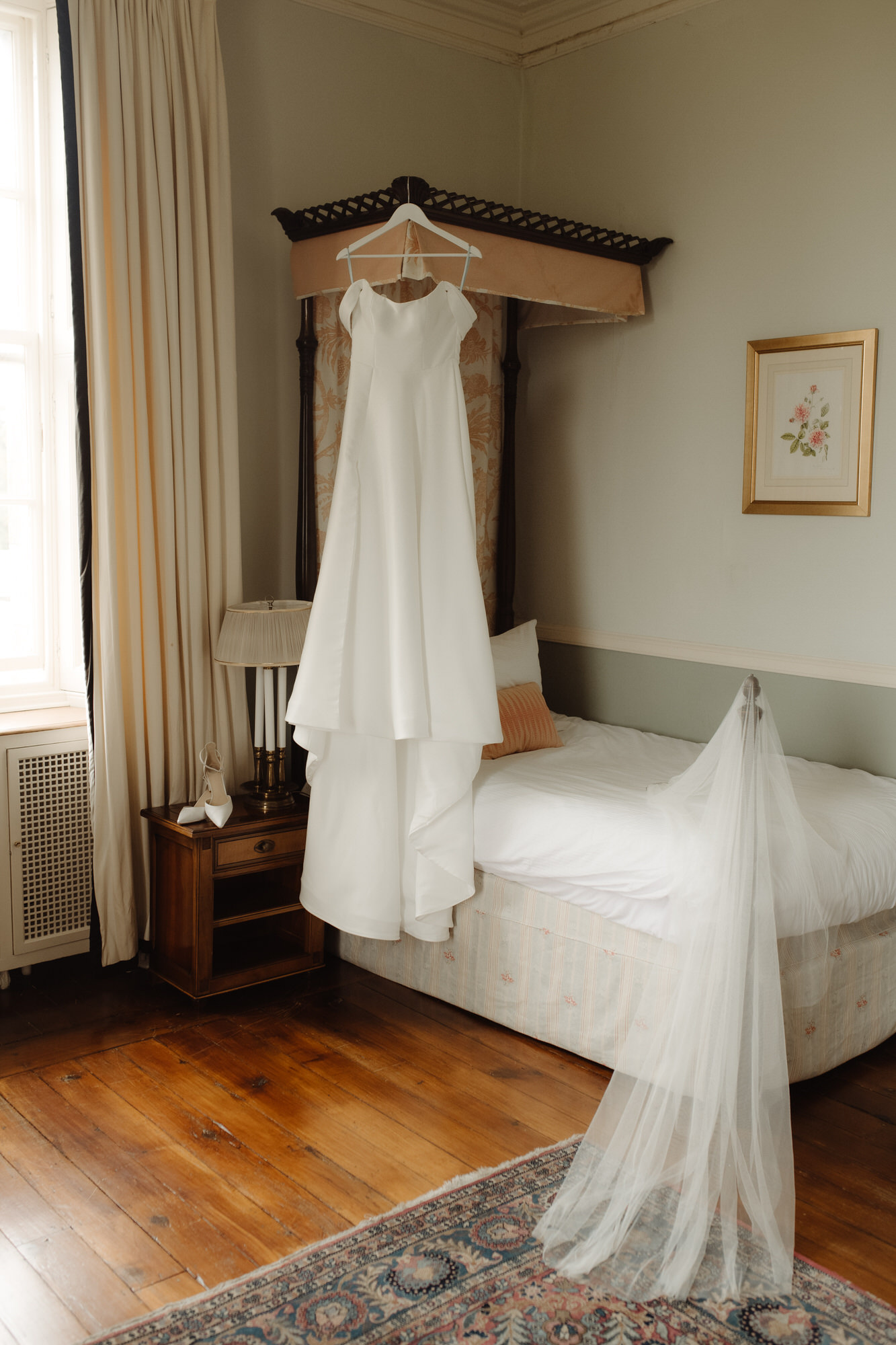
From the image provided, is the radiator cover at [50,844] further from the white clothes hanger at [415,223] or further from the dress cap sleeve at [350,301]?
the white clothes hanger at [415,223]

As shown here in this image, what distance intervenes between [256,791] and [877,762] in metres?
1.85

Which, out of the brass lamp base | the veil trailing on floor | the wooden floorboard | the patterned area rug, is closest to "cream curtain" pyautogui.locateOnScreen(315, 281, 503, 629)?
the brass lamp base

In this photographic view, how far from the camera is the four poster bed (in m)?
2.78

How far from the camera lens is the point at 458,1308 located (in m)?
1.98

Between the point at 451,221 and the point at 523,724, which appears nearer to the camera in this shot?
the point at 451,221

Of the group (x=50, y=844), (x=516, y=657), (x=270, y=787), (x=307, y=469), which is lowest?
(x=50, y=844)

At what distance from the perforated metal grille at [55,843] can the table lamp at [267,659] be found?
499 mm

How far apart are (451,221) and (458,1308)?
2719 millimetres

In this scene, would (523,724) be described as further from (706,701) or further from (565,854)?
(565,854)

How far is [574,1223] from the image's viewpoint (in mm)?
2170

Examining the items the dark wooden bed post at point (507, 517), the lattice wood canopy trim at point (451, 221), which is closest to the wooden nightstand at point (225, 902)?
the dark wooden bed post at point (507, 517)

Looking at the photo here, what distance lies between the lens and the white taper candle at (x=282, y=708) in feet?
11.3

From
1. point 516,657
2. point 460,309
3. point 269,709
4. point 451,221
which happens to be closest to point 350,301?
point 460,309

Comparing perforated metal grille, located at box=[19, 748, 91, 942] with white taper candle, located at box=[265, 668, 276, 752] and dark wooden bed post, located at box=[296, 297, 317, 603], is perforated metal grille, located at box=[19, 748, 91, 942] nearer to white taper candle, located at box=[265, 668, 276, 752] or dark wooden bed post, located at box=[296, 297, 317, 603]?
white taper candle, located at box=[265, 668, 276, 752]
